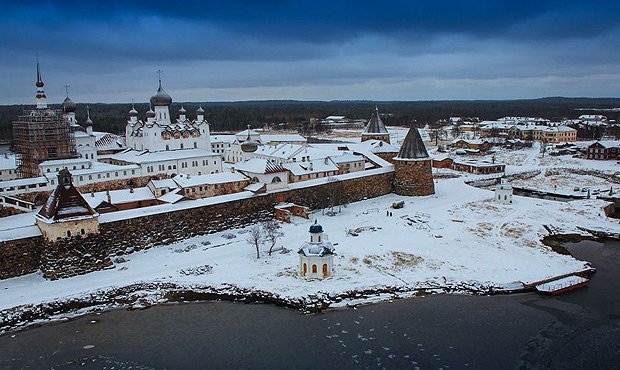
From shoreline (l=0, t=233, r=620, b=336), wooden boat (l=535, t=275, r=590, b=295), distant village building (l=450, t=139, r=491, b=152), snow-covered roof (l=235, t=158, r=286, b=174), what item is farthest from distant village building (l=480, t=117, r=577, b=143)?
shoreline (l=0, t=233, r=620, b=336)

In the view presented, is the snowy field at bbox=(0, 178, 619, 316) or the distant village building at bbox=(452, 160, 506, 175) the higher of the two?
the distant village building at bbox=(452, 160, 506, 175)

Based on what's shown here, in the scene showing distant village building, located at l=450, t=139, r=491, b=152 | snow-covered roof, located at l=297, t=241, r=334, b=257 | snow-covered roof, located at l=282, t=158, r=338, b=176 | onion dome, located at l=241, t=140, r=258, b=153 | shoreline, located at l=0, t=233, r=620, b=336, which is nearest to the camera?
shoreline, located at l=0, t=233, r=620, b=336

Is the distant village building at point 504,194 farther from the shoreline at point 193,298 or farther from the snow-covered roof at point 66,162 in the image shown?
the snow-covered roof at point 66,162

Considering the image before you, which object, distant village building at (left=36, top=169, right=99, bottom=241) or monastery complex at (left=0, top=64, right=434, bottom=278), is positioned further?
monastery complex at (left=0, top=64, right=434, bottom=278)

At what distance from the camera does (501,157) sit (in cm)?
4403

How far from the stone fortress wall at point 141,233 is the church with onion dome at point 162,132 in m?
11.5

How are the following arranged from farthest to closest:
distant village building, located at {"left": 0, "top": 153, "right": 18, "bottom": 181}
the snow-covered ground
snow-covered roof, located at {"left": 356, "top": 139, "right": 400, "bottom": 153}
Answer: snow-covered roof, located at {"left": 356, "top": 139, "right": 400, "bottom": 153} → distant village building, located at {"left": 0, "top": 153, "right": 18, "bottom": 181} → the snow-covered ground

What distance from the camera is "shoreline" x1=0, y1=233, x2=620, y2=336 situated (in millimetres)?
13578

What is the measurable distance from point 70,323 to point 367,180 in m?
17.1

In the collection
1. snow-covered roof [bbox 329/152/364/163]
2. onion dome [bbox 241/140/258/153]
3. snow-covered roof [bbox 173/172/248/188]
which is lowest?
snow-covered roof [bbox 173/172/248/188]

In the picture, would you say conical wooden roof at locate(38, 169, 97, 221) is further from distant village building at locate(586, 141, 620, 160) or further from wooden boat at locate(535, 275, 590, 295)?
distant village building at locate(586, 141, 620, 160)

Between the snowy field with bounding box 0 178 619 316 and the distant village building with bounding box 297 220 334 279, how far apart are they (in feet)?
1.08

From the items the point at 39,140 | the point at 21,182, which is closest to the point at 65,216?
the point at 21,182

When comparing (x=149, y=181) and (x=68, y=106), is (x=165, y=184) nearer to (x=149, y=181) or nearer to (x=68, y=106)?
(x=149, y=181)
